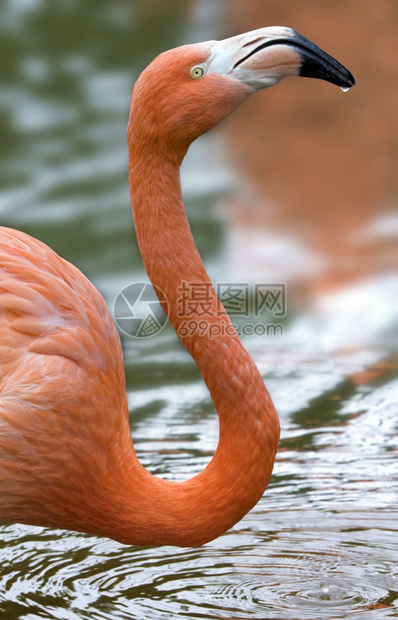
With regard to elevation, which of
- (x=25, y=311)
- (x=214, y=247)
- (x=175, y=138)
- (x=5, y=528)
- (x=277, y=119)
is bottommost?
(x=5, y=528)

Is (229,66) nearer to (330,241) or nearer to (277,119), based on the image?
(330,241)

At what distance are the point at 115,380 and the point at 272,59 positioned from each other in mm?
1073

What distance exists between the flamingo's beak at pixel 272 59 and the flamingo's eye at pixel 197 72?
0.03 m

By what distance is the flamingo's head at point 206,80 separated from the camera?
272cm

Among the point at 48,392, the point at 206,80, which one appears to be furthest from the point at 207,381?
the point at 206,80

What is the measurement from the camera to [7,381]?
2936 mm

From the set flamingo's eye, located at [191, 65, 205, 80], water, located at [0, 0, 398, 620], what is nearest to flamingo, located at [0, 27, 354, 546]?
flamingo's eye, located at [191, 65, 205, 80]

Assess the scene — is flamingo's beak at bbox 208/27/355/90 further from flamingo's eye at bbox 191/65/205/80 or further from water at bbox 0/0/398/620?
water at bbox 0/0/398/620

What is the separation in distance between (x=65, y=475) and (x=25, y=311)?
495 millimetres

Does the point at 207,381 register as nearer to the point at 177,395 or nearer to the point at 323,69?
the point at 323,69

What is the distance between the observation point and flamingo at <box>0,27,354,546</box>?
2766 mm

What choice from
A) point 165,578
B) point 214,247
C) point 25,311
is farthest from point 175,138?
point 214,247

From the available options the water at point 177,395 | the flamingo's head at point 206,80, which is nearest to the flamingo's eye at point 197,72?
the flamingo's head at point 206,80

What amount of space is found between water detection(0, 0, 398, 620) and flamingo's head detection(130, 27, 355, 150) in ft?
4.56
